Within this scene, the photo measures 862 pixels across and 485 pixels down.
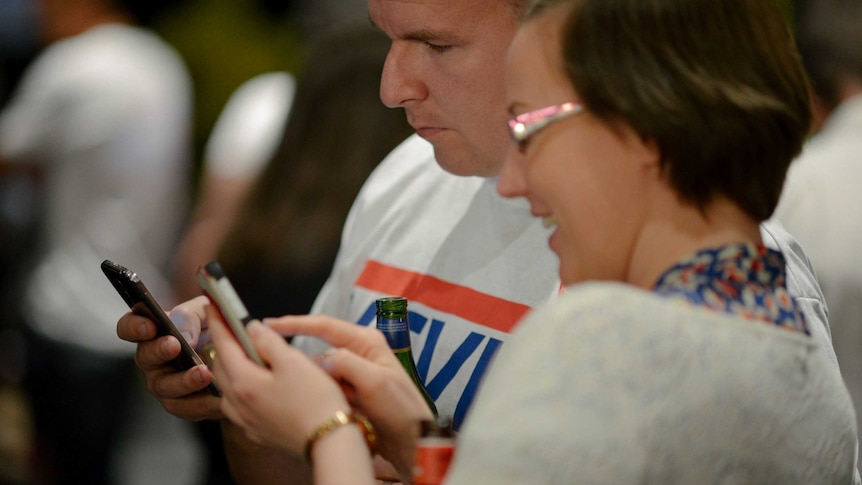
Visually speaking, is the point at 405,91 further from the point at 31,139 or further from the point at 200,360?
the point at 31,139

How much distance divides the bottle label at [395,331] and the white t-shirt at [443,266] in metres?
0.18

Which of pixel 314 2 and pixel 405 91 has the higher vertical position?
pixel 405 91

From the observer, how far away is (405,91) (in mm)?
1625

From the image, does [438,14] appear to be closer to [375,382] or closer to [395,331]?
[395,331]

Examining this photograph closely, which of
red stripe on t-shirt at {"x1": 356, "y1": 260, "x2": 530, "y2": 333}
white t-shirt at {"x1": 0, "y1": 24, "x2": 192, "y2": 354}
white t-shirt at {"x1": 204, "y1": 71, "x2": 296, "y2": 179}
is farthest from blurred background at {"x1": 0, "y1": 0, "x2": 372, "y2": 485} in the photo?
red stripe on t-shirt at {"x1": 356, "y1": 260, "x2": 530, "y2": 333}

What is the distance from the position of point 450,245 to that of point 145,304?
51 cm

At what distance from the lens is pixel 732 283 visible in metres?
1.09

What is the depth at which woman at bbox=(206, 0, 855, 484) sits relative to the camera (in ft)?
3.27

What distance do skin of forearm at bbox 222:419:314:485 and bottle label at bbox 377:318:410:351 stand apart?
1.03 ft

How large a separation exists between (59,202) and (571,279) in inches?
113

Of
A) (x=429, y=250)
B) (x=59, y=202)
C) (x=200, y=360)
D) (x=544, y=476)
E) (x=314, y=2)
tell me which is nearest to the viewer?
(x=544, y=476)

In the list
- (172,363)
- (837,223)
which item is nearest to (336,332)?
(172,363)

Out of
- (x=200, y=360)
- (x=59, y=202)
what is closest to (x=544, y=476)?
(x=200, y=360)

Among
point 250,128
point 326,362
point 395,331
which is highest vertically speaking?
point 326,362
